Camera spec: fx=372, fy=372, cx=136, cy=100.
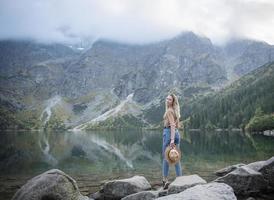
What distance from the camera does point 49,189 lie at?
57.2ft

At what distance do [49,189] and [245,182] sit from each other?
10184 mm

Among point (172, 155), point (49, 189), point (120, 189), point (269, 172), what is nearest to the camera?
point (49, 189)

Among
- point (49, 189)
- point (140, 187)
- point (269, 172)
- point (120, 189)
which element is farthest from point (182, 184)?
point (269, 172)

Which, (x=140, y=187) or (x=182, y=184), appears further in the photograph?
(x=140, y=187)

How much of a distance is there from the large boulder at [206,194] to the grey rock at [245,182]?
6.86 metres

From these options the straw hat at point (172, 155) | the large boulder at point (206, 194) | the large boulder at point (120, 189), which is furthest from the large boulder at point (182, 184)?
the large boulder at point (120, 189)

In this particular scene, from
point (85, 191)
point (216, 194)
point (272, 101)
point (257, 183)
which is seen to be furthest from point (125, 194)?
point (272, 101)

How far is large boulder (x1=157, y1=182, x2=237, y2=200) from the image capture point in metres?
11.4

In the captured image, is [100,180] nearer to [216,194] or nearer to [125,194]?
[125,194]

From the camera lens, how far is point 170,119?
1969cm

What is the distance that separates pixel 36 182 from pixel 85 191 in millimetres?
7216

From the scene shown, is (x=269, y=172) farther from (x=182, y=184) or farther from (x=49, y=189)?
(x=49, y=189)

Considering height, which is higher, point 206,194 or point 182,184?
point 206,194

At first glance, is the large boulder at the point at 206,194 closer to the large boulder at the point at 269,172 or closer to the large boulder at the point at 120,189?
the large boulder at the point at 269,172
